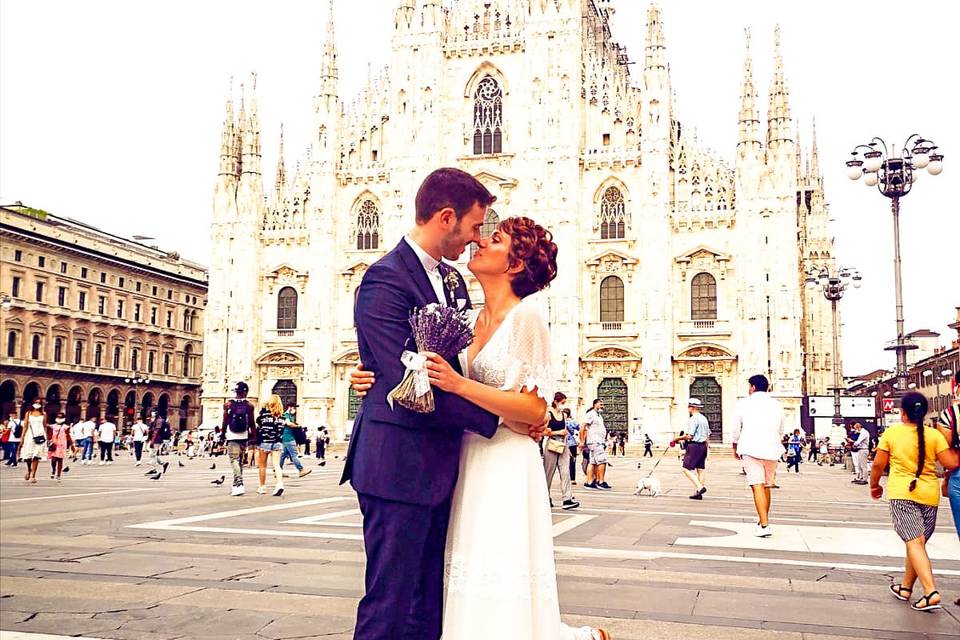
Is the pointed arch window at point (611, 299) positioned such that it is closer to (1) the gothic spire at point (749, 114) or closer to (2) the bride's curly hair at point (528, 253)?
(1) the gothic spire at point (749, 114)

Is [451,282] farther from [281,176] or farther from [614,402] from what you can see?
[281,176]

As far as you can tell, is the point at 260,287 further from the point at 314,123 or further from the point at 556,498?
the point at 556,498

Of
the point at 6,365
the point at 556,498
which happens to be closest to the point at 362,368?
the point at 556,498

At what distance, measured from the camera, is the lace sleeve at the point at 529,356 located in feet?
10.1

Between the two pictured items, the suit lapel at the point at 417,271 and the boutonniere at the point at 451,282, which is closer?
the suit lapel at the point at 417,271

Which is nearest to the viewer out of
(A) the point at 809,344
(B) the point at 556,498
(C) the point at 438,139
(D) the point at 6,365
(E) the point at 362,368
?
(E) the point at 362,368

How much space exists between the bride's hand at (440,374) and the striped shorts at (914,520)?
421 centimetres

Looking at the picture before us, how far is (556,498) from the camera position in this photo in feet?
44.0

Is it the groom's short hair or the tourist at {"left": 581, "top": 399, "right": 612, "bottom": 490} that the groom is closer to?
the groom's short hair

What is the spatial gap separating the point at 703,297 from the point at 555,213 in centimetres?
710

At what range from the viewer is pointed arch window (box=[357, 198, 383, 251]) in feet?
134

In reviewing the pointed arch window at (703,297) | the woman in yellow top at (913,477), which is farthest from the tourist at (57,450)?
the pointed arch window at (703,297)

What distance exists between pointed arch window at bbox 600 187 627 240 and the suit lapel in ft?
116

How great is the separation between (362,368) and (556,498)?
1067cm
